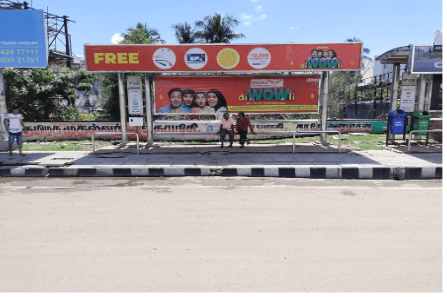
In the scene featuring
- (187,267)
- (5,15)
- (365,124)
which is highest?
(5,15)

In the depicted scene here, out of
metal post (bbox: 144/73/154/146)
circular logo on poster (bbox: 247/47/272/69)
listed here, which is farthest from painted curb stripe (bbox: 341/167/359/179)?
metal post (bbox: 144/73/154/146)

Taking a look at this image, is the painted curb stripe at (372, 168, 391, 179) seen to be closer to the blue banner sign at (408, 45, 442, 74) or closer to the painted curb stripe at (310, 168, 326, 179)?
the painted curb stripe at (310, 168, 326, 179)

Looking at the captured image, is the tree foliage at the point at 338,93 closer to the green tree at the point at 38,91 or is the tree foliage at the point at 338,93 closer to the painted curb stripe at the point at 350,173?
the painted curb stripe at the point at 350,173

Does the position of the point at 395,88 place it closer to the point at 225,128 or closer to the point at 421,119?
the point at 421,119

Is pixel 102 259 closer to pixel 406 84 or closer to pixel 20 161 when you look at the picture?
pixel 20 161

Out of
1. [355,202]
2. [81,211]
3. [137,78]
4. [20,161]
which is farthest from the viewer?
[137,78]

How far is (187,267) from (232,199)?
2.39m

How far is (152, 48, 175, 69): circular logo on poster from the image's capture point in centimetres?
1009

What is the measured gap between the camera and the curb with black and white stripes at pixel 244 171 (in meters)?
7.30

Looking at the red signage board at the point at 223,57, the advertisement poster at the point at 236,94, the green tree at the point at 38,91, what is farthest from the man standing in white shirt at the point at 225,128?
the green tree at the point at 38,91

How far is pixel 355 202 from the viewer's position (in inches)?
205

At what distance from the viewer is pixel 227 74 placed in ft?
36.8

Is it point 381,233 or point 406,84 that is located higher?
point 406,84

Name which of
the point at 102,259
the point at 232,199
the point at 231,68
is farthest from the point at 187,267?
the point at 231,68
